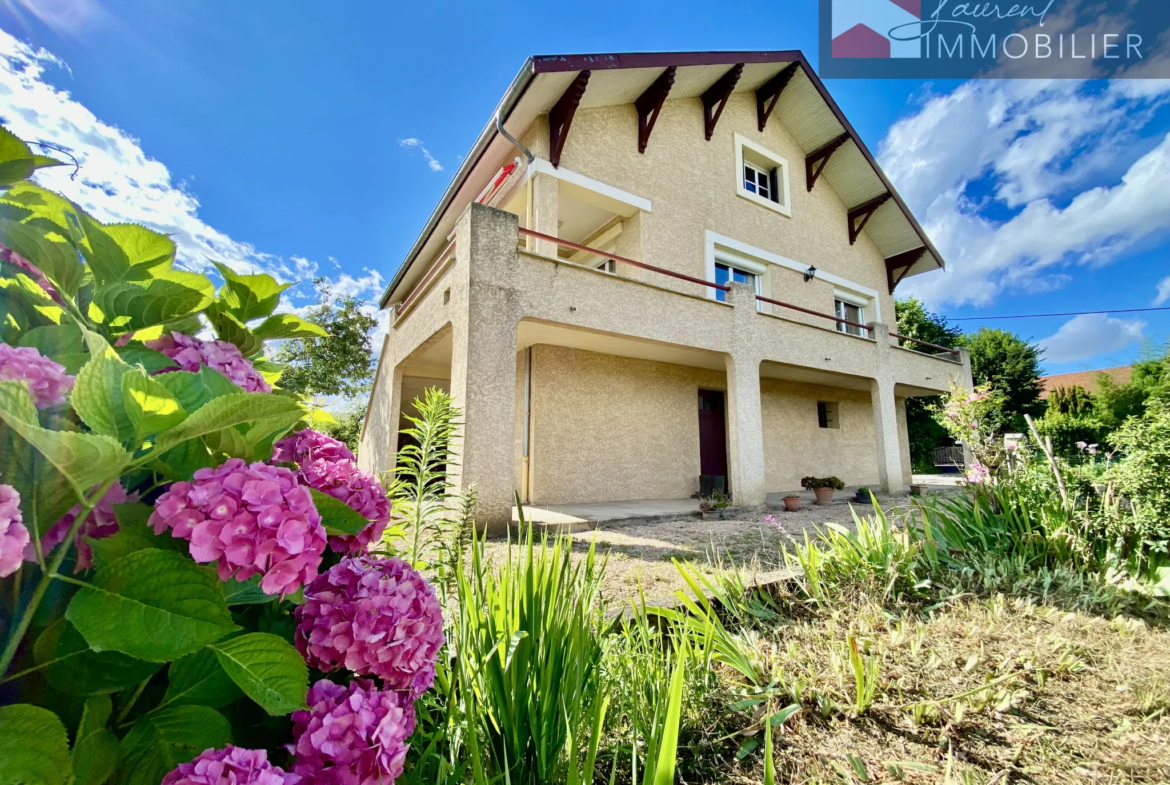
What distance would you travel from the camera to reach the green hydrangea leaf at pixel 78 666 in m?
0.57

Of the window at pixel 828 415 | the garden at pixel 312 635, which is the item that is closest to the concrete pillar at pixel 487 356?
the garden at pixel 312 635

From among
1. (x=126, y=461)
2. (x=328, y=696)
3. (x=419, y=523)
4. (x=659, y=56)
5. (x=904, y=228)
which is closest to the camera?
(x=126, y=461)

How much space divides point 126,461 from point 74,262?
535 millimetres

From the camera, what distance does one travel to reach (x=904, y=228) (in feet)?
46.6

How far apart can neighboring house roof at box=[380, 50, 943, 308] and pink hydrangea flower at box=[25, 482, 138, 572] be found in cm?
840

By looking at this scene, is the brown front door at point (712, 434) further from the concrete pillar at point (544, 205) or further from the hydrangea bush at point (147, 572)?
the hydrangea bush at point (147, 572)

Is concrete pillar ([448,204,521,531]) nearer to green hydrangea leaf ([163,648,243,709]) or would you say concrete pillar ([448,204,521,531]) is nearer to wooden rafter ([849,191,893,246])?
green hydrangea leaf ([163,648,243,709])

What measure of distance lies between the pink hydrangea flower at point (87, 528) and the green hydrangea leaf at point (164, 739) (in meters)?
0.23

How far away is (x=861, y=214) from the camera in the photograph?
14.1 metres

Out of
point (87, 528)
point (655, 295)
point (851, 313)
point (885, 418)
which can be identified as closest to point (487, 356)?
point (655, 295)

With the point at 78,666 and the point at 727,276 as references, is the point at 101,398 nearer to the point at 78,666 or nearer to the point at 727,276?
the point at 78,666

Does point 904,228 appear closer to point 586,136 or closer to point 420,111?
point 586,136

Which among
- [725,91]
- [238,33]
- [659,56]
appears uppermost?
[725,91]

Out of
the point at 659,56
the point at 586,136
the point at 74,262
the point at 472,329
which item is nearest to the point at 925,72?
the point at 659,56
